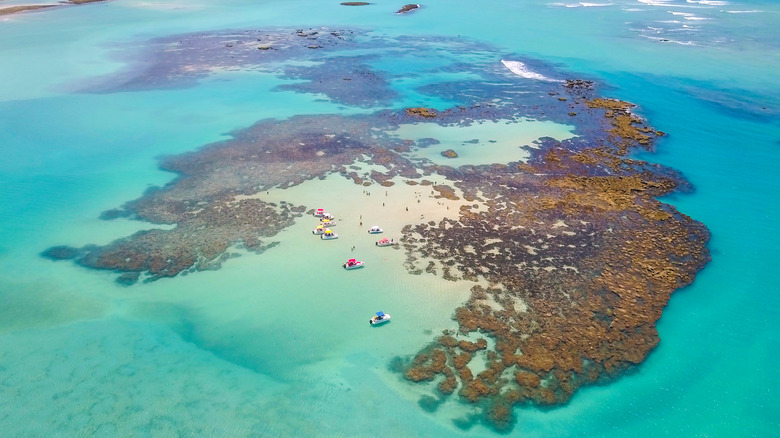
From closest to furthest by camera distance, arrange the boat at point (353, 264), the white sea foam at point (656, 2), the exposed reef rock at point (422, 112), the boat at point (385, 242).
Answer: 1. the boat at point (353, 264)
2. the boat at point (385, 242)
3. the exposed reef rock at point (422, 112)
4. the white sea foam at point (656, 2)

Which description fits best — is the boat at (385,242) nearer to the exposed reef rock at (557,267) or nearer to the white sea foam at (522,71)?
the exposed reef rock at (557,267)

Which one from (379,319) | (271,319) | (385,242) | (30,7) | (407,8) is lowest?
(271,319)

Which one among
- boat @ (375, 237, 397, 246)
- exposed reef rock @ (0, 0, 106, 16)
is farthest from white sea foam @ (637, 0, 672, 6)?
exposed reef rock @ (0, 0, 106, 16)

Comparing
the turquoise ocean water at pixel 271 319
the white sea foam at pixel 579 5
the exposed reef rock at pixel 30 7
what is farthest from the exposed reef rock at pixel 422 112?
the exposed reef rock at pixel 30 7

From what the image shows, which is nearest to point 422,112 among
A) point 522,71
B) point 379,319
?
point 522,71

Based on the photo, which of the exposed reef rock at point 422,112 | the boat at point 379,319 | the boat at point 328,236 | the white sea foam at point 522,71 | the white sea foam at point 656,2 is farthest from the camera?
the white sea foam at point 656,2

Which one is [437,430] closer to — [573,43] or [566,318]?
[566,318]

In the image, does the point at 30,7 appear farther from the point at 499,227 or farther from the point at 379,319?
the point at 379,319
